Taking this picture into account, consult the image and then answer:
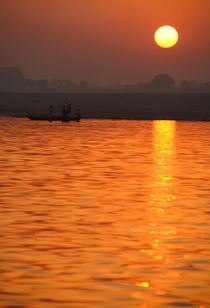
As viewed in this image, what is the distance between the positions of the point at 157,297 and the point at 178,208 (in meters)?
7.80

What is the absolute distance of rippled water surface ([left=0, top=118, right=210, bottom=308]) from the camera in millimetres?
10000

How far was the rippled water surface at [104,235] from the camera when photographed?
10000mm

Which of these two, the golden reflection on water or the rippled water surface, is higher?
the rippled water surface

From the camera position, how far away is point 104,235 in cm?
1385

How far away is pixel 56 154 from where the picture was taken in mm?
33625

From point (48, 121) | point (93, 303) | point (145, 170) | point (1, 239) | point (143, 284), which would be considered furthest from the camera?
point (48, 121)

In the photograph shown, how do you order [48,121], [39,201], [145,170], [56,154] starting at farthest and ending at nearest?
[48,121], [56,154], [145,170], [39,201]

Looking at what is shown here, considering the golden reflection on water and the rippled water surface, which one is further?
the golden reflection on water

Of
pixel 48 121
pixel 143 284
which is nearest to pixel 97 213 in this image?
pixel 143 284

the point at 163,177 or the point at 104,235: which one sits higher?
the point at 104,235

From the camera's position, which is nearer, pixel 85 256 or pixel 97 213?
pixel 85 256

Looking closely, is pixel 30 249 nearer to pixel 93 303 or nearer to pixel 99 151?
pixel 93 303

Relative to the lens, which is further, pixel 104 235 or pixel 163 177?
pixel 163 177

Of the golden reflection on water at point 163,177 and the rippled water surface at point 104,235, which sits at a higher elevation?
the rippled water surface at point 104,235
